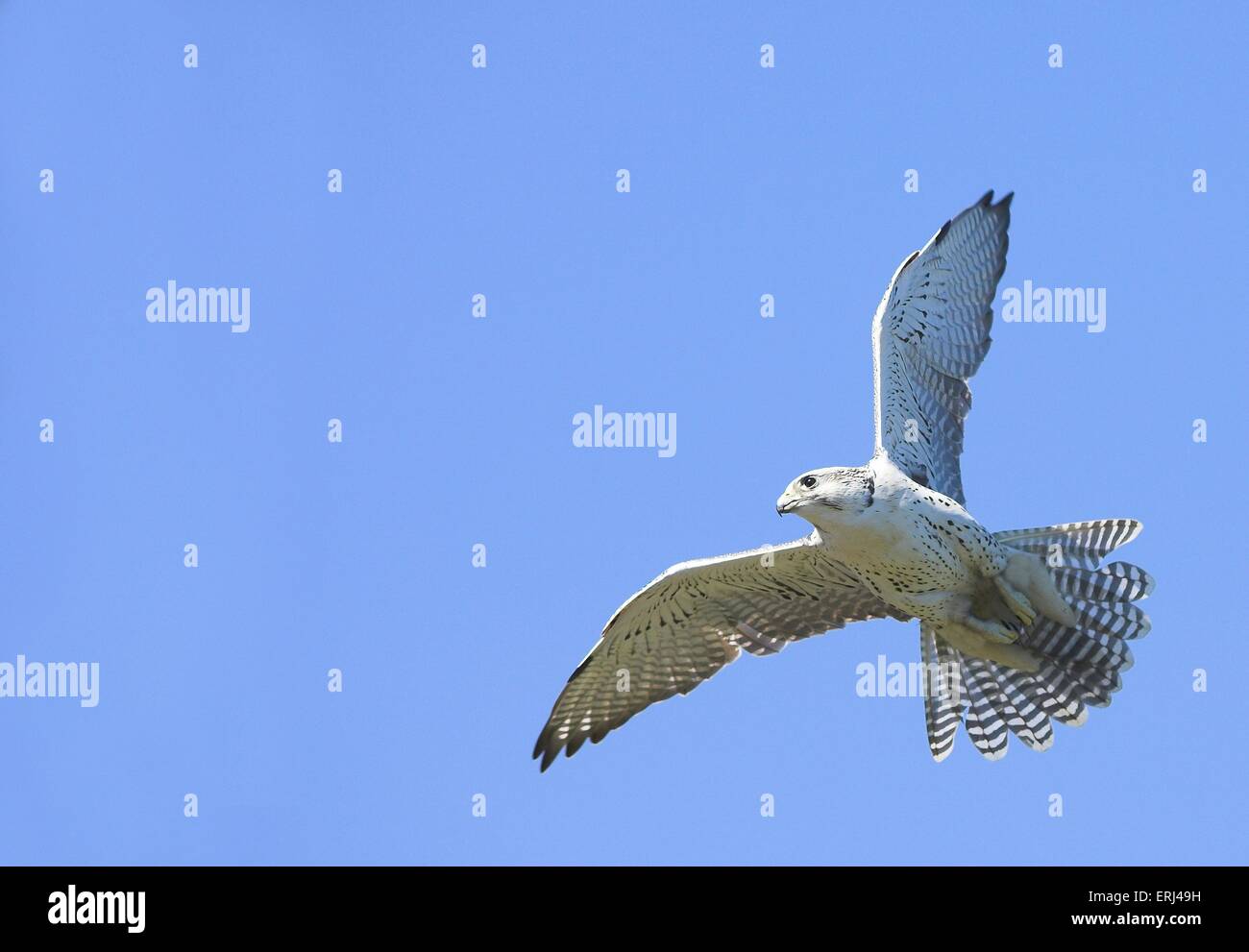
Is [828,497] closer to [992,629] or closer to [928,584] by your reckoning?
[928,584]

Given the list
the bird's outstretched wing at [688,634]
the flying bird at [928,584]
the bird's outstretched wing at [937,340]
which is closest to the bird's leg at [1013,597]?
the flying bird at [928,584]

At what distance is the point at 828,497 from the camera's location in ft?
44.9

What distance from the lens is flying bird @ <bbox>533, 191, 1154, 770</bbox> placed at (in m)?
14.1

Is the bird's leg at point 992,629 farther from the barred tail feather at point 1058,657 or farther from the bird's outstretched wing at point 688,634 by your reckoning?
the bird's outstretched wing at point 688,634

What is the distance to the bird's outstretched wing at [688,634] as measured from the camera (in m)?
15.1

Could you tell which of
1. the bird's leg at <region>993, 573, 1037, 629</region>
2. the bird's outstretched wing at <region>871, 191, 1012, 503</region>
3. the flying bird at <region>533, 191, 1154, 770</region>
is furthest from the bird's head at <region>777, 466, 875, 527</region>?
the bird's leg at <region>993, 573, 1037, 629</region>

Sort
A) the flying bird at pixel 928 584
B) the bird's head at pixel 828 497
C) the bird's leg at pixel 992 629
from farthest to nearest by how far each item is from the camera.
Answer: the bird's leg at pixel 992 629 → the flying bird at pixel 928 584 → the bird's head at pixel 828 497

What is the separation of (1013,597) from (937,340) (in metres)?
1.79

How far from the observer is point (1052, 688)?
15.0m

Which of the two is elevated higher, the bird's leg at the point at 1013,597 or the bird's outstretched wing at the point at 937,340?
the bird's outstretched wing at the point at 937,340
